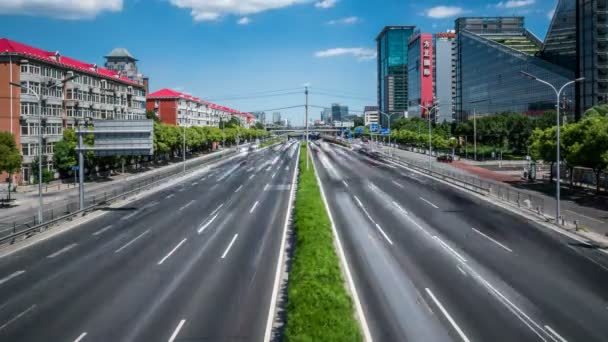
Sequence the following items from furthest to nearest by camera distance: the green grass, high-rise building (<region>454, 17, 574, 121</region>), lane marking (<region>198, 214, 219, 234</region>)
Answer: high-rise building (<region>454, 17, 574, 121</region>), lane marking (<region>198, 214, 219, 234</region>), the green grass

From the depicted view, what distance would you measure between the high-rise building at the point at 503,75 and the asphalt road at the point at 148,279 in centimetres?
10200

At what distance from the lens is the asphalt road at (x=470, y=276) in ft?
54.5

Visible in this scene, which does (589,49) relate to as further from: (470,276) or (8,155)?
(8,155)

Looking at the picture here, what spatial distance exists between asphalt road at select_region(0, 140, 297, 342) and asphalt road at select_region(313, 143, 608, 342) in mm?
4658

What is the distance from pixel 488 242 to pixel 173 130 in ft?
244

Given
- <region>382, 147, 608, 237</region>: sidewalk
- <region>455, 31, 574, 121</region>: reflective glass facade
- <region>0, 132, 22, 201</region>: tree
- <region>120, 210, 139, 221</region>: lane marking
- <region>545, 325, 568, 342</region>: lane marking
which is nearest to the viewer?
<region>545, 325, 568, 342</region>: lane marking

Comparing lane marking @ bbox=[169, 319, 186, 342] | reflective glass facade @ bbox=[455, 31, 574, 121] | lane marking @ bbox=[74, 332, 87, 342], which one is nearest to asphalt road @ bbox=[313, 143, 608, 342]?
lane marking @ bbox=[169, 319, 186, 342]

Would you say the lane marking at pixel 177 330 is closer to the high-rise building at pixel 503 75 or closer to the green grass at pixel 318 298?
the green grass at pixel 318 298

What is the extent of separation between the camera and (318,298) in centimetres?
1623

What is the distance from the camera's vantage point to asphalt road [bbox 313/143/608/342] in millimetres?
16625

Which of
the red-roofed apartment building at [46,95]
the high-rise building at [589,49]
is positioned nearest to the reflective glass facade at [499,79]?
the high-rise building at [589,49]

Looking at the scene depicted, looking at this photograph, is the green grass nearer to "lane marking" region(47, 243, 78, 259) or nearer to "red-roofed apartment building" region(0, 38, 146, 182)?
"lane marking" region(47, 243, 78, 259)

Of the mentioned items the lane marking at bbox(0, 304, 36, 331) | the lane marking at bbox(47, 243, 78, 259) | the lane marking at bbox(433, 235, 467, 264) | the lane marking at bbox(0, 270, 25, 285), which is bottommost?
the lane marking at bbox(0, 304, 36, 331)

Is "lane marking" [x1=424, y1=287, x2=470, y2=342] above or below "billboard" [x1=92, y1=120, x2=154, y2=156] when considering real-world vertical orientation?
below
